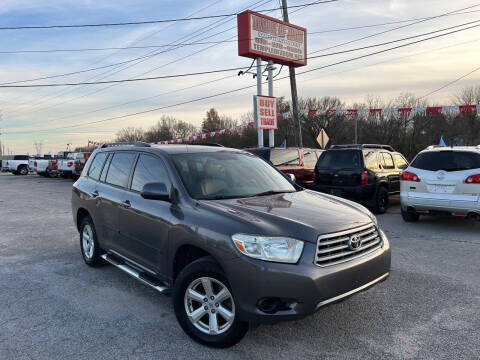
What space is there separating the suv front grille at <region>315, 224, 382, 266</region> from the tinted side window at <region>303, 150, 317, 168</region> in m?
7.93

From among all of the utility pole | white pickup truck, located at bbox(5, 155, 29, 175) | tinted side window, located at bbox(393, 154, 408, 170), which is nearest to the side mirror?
tinted side window, located at bbox(393, 154, 408, 170)

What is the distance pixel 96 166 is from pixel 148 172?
163cm

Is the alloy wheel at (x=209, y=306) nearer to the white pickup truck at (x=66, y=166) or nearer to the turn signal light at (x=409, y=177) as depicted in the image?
the turn signal light at (x=409, y=177)

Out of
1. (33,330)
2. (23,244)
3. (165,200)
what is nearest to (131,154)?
(165,200)

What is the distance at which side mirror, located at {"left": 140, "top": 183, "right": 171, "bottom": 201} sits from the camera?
11.7 ft

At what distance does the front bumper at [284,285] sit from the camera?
2.80 meters

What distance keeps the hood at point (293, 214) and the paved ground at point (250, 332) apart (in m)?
0.94

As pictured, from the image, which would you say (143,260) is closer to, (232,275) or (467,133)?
(232,275)

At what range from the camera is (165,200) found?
3615 millimetres

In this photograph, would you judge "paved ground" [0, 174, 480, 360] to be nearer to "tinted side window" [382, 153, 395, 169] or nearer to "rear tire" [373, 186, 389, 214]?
"rear tire" [373, 186, 389, 214]

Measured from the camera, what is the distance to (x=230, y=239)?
2.96 m

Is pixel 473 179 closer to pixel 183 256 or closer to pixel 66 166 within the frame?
pixel 183 256

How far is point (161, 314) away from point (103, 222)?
65.0 inches

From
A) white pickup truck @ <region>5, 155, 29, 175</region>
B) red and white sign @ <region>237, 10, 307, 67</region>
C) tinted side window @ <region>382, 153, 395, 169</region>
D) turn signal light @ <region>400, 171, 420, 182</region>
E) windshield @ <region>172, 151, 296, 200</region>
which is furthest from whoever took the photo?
white pickup truck @ <region>5, 155, 29, 175</region>
